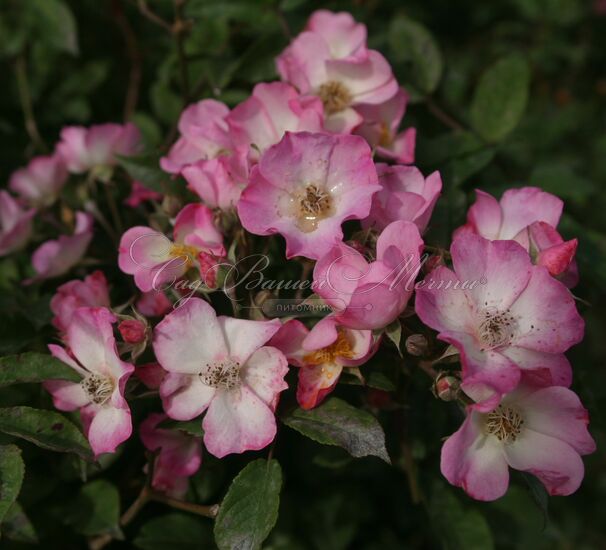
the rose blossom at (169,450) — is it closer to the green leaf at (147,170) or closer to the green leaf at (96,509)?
the green leaf at (96,509)

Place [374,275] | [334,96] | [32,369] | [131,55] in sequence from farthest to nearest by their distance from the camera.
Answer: [131,55] < [334,96] < [32,369] < [374,275]

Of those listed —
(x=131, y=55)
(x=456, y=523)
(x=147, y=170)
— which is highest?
(x=147, y=170)

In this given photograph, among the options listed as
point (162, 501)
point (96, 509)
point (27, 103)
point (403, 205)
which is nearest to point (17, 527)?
point (96, 509)

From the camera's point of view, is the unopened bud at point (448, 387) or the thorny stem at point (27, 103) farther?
the thorny stem at point (27, 103)

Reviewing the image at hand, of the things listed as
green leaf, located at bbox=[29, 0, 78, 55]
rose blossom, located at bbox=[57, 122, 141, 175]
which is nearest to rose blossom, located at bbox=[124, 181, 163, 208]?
rose blossom, located at bbox=[57, 122, 141, 175]

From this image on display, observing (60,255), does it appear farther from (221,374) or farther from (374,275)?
(374,275)

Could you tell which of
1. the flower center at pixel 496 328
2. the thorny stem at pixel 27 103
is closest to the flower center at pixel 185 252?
the flower center at pixel 496 328

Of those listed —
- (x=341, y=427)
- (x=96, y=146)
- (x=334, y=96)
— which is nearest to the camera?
(x=341, y=427)

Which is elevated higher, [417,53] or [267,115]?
[267,115]
